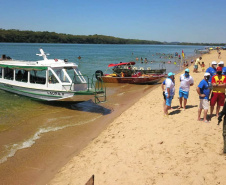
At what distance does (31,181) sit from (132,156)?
110 inches

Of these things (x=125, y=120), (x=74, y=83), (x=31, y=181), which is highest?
(x=74, y=83)

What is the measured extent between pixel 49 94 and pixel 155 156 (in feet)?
29.7

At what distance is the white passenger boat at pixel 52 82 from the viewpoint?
12.8 metres

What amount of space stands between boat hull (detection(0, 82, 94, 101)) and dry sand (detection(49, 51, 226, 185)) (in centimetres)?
383

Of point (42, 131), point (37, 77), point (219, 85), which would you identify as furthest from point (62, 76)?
point (219, 85)

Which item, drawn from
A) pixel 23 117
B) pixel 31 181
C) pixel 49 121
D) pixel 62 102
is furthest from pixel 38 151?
pixel 62 102

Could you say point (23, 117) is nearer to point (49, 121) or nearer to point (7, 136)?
point (49, 121)

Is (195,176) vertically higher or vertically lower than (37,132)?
higher

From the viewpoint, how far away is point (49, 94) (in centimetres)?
1371

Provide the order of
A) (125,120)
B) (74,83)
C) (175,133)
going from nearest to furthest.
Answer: (175,133) → (125,120) → (74,83)

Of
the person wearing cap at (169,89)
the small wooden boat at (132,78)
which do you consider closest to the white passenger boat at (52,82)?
the person wearing cap at (169,89)

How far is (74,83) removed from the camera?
12789 millimetres

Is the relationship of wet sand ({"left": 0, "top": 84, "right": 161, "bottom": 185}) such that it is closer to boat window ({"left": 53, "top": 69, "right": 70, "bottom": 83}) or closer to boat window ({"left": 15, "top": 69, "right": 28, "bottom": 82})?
boat window ({"left": 53, "top": 69, "right": 70, "bottom": 83})

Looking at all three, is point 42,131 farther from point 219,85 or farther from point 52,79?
point 219,85
